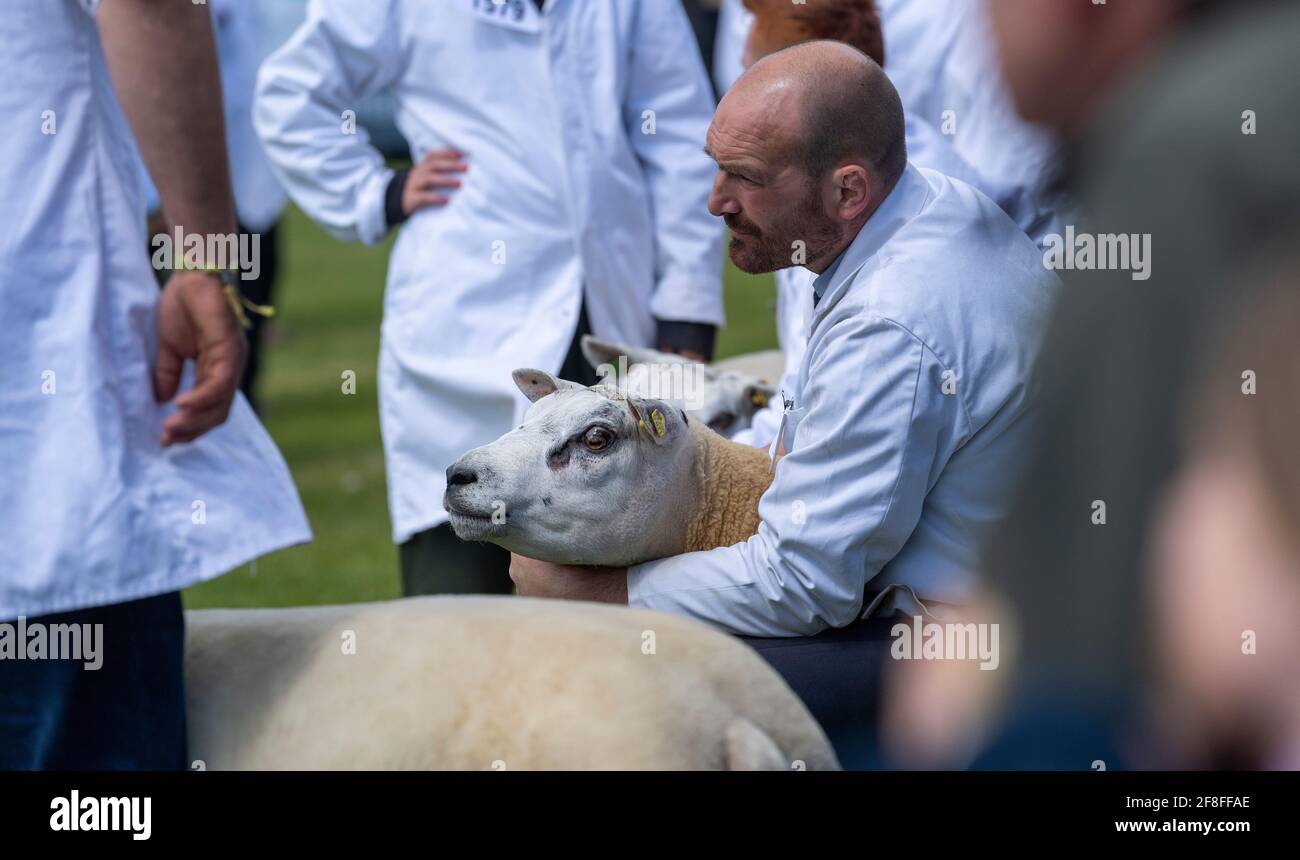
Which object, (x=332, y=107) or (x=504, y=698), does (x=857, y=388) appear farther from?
(x=332, y=107)

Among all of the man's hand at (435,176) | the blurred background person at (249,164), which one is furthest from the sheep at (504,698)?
the blurred background person at (249,164)

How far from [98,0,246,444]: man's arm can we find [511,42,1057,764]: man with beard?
0.72 m

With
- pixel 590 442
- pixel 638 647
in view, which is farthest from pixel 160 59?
pixel 638 647

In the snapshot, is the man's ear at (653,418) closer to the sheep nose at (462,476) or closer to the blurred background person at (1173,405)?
the sheep nose at (462,476)

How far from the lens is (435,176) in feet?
15.2

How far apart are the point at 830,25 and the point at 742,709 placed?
2.22m

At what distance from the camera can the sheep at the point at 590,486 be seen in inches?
108

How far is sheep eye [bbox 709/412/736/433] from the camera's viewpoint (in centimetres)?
385

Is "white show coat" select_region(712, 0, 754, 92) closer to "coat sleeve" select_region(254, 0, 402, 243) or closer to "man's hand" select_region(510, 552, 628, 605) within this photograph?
"coat sleeve" select_region(254, 0, 402, 243)

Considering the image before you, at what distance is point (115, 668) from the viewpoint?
7.71 ft

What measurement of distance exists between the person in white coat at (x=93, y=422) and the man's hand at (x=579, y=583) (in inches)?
22.0

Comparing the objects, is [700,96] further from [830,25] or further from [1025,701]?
[1025,701]

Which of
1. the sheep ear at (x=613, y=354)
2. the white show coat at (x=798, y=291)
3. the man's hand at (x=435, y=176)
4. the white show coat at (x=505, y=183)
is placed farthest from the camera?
the man's hand at (x=435, y=176)

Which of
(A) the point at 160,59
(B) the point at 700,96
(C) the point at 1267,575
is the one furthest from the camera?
(B) the point at 700,96
